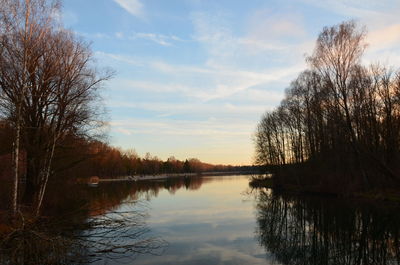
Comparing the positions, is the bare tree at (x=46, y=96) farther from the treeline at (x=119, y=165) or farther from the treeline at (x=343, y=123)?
the treeline at (x=343, y=123)

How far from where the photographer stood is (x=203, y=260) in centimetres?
1266

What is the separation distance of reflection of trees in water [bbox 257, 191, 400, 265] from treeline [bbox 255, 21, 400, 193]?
9800mm

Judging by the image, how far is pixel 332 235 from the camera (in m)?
17.0

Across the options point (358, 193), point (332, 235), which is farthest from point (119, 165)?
point (332, 235)

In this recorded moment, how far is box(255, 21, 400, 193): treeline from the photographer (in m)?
32.9

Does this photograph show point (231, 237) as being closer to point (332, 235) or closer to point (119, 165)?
point (332, 235)

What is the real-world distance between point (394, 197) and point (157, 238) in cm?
2289

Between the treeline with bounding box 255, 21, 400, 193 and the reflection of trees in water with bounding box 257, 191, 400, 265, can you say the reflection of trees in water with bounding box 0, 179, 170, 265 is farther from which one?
the treeline with bounding box 255, 21, 400, 193

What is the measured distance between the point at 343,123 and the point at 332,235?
19377 mm

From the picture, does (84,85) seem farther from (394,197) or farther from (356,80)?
(356,80)

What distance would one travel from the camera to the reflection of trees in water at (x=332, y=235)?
12844mm

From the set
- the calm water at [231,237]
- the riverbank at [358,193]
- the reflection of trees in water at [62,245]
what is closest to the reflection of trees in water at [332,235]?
the calm water at [231,237]

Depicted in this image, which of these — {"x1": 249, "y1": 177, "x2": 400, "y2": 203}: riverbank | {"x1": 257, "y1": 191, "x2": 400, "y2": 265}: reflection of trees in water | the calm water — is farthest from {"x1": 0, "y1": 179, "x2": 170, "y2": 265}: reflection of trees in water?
{"x1": 249, "y1": 177, "x2": 400, "y2": 203}: riverbank

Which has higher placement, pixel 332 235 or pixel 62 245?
pixel 62 245
